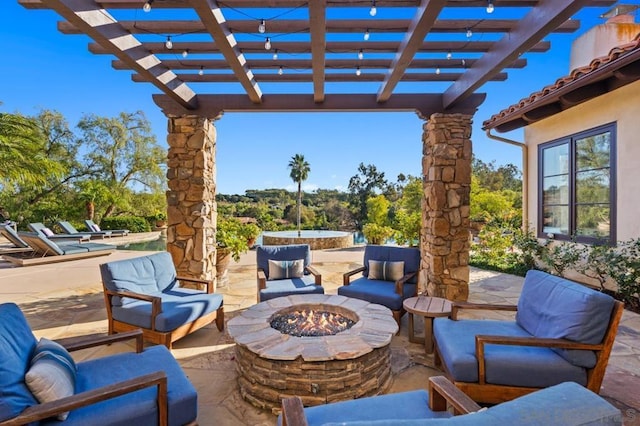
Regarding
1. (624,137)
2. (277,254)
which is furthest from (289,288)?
(624,137)

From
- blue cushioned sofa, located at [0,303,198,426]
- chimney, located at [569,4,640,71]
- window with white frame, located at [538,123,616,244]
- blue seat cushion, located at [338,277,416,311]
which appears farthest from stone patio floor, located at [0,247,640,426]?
chimney, located at [569,4,640,71]

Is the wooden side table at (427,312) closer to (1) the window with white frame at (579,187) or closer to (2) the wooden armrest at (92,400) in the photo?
(2) the wooden armrest at (92,400)

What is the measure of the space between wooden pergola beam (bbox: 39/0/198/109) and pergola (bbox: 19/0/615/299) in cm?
1

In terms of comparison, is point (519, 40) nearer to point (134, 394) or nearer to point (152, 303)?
point (134, 394)

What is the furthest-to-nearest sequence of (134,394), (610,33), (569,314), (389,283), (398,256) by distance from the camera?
(610,33) → (398,256) → (389,283) → (569,314) → (134,394)

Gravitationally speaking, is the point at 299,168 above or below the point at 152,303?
above

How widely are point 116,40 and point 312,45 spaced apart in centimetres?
193

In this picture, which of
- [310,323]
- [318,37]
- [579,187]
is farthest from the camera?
[579,187]

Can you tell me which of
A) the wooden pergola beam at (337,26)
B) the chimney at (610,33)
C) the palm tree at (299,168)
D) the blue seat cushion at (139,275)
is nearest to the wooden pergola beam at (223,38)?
the wooden pergola beam at (337,26)

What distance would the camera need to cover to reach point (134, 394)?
168 centimetres

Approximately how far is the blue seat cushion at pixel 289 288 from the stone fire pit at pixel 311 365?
113 centimetres

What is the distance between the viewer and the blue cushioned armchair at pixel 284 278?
379 centimetres

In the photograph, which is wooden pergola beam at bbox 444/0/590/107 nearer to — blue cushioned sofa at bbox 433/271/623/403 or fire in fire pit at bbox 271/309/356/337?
blue cushioned sofa at bbox 433/271/623/403

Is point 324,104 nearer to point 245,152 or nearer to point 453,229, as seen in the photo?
point 453,229
